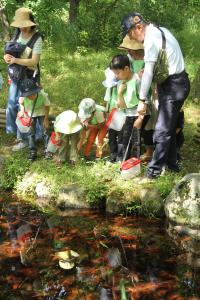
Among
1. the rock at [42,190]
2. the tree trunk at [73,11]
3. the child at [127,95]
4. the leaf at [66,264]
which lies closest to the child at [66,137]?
the rock at [42,190]

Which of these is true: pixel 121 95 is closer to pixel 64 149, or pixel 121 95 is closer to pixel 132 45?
pixel 132 45

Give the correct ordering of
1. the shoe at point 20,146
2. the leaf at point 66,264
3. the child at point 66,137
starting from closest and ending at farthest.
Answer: the leaf at point 66,264
the child at point 66,137
the shoe at point 20,146

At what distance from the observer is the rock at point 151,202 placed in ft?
18.2

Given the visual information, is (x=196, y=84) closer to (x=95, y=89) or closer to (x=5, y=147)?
(x=95, y=89)

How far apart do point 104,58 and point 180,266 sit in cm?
687

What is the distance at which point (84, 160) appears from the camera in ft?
21.2

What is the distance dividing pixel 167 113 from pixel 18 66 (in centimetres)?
232

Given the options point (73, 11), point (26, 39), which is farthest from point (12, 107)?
point (73, 11)

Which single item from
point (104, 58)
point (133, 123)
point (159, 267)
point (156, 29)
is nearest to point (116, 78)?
point (133, 123)

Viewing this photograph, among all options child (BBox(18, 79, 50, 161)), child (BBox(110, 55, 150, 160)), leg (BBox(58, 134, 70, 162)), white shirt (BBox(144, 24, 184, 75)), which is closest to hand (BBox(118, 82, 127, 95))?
child (BBox(110, 55, 150, 160))

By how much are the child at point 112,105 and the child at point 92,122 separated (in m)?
0.13

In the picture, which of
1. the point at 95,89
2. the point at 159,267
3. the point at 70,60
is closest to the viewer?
the point at 159,267

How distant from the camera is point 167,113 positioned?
5461 millimetres

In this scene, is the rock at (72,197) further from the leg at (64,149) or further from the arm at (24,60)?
the arm at (24,60)
